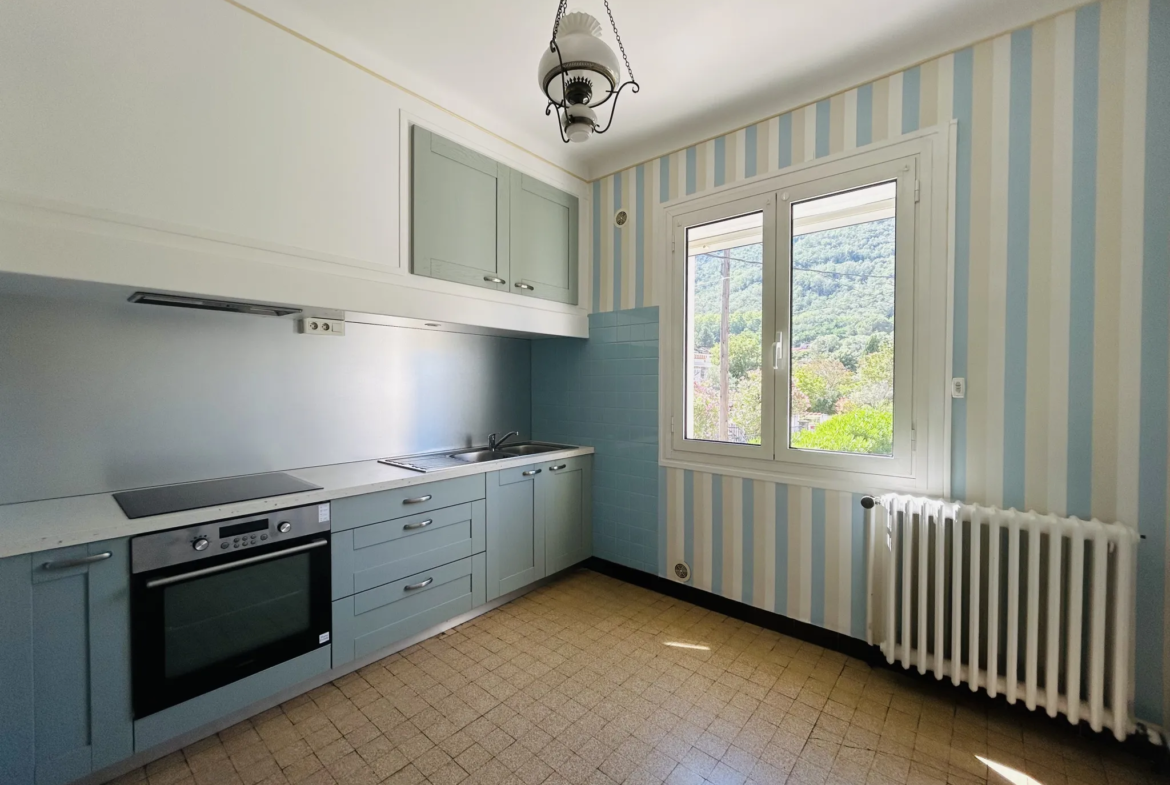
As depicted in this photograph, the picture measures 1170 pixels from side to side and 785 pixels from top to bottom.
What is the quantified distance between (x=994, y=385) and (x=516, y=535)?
2.43 meters

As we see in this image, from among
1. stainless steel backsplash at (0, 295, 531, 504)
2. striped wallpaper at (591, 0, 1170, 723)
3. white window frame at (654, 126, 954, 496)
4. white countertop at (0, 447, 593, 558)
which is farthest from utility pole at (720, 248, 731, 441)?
stainless steel backsplash at (0, 295, 531, 504)

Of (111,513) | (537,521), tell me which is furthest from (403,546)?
(111,513)

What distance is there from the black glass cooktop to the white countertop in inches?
1.5

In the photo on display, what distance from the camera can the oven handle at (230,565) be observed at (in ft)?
5.07

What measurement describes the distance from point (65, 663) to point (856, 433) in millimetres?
3093

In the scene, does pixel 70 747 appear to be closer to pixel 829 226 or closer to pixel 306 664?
pixel 306 664

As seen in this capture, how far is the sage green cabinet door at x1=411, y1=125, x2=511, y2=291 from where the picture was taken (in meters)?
2.38

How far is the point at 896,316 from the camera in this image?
84.8 inches

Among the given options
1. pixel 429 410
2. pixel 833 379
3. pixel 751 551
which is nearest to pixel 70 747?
pixel 429 410

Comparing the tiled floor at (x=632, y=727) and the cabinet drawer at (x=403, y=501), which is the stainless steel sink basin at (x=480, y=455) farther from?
the tiled floor at (x=632, y=727)

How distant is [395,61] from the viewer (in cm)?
224

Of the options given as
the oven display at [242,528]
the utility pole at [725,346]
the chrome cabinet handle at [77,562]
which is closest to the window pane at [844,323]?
the utility pole at [725,346]

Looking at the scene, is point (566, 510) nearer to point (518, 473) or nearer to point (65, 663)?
point (518, 473)

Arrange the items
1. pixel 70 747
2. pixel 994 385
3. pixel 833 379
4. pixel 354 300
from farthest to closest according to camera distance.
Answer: pixel 833 379 → pixel 354 300 → pixel 994 385 → pixel 70 747
